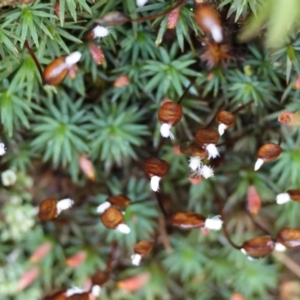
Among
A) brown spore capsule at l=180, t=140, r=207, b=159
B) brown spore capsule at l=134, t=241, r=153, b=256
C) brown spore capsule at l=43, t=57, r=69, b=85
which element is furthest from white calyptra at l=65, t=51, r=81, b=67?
brown spore capsule at l=134, t=241, r=153, b=256

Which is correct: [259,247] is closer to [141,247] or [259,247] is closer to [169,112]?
[141,247]

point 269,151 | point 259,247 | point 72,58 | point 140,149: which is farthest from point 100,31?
point 259,247

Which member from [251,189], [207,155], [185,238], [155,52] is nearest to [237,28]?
[155,52]

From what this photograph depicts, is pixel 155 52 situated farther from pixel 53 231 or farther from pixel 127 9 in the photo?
pixel 53 231

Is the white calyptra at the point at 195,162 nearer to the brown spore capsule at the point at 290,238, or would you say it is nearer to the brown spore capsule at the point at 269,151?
the brown spore capsule at the point at 269,151

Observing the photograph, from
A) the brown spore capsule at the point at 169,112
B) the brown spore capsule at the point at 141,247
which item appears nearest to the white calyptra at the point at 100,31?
the brown spore capsule at the point at 169,112
